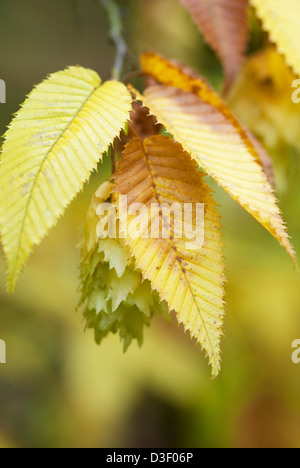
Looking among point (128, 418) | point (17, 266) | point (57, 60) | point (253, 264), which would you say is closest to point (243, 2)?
point (17, 266)

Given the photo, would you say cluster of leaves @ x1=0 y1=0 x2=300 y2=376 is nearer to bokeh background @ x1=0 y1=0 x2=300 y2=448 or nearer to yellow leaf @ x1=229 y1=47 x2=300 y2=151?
yellow leaf @ x1=229 y1=47 x2=300 y2=151

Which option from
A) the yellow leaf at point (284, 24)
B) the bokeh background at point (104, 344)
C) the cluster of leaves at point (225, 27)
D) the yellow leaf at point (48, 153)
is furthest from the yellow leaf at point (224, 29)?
the bokeh background at point (104, 344)

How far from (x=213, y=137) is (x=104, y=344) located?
1109mm

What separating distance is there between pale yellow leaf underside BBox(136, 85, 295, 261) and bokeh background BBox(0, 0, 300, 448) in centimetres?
71

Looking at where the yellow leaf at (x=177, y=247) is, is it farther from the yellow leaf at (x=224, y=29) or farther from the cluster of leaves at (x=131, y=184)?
the yellow leaf at (x=224, y=29)

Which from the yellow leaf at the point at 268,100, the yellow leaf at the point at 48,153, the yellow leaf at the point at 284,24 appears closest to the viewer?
the yellow leaf at the point at 48,153

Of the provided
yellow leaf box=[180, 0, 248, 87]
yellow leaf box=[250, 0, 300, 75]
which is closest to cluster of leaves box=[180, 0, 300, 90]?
yellow leaf box=[180, 0, 248, 87]

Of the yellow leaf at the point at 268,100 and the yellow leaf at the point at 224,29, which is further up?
the yellow leaf at the point at 224,29

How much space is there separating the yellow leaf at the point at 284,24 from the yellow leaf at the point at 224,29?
112 mm

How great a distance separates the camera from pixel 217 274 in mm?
448

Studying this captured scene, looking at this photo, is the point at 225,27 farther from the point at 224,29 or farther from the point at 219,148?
the point at 219,148

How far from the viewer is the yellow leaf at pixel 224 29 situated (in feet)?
2.46

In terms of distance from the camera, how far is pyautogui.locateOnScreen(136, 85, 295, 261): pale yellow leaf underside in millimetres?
439
